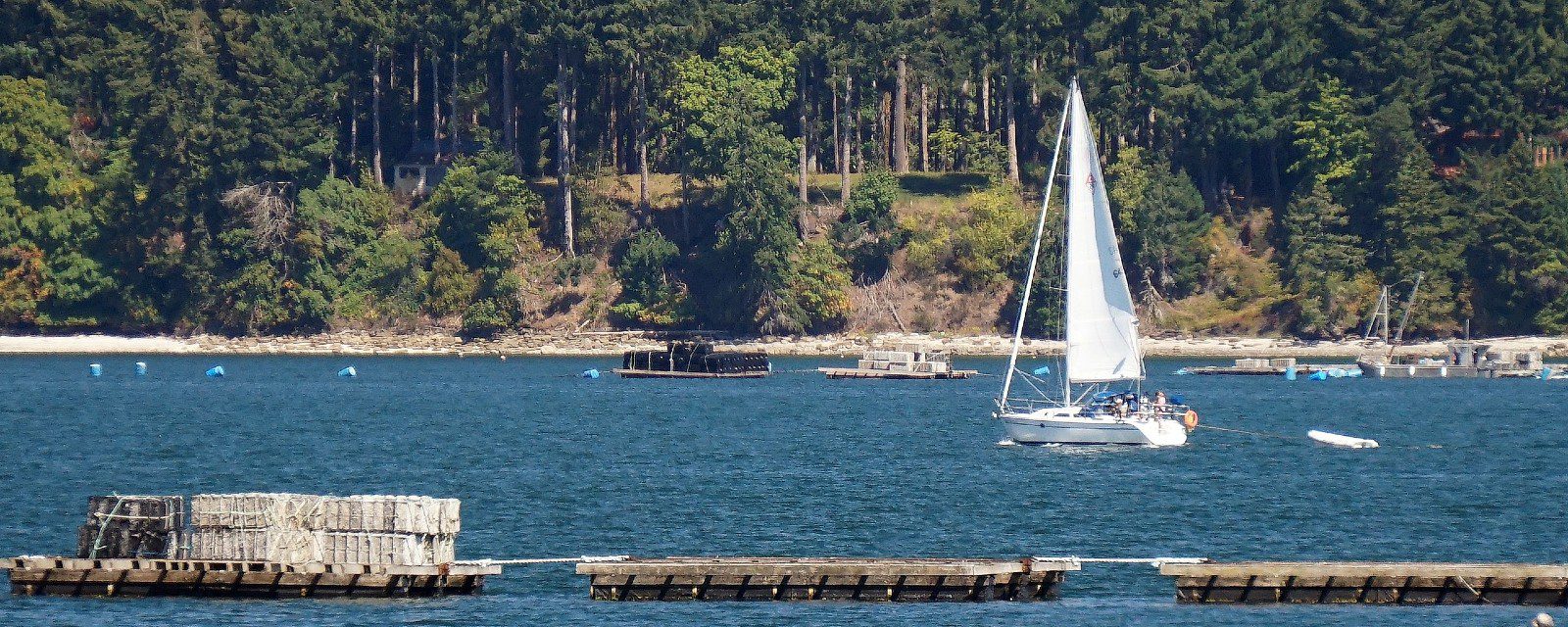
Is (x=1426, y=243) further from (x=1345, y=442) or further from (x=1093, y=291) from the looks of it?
(x=1093, y=291)

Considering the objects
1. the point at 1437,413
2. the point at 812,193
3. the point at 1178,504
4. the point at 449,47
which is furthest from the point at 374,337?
the point at 1178,504

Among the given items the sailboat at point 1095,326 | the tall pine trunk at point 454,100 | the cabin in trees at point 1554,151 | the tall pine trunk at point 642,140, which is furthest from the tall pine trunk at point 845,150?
the sailboat at point 1095,326

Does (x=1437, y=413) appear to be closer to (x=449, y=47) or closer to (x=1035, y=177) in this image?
(x=1035, y=177)

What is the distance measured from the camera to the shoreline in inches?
5197

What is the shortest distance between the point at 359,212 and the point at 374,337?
→ 7.95 metres

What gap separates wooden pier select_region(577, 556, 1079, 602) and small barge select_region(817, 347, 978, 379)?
77.8 meters

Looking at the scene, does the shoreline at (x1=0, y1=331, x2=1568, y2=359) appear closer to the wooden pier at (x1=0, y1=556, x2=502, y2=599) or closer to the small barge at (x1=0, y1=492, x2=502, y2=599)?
the small barge at (x1=0, y1=492, x2=502, y2=599)

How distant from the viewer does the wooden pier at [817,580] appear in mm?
39156

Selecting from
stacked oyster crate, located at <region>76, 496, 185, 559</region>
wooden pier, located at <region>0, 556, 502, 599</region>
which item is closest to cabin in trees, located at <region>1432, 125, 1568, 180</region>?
wooden pier, located at <region>0, 556, 502, 599</region>

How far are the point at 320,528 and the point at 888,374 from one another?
81.2 m

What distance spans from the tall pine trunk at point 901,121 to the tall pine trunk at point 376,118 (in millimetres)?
32181

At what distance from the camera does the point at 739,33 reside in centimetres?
14050

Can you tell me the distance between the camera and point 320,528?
1523 inches

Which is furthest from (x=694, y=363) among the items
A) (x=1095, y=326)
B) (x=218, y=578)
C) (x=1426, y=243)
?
(x=218, y=578)
